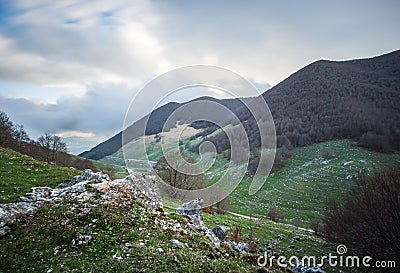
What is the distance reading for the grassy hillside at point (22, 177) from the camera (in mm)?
17906

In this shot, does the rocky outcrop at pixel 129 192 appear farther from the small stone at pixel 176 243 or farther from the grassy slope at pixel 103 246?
the small stone at pixel 176 243

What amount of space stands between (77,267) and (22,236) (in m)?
4.48

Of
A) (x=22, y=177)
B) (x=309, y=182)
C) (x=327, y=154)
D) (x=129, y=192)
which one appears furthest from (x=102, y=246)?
(x=327, y=154)

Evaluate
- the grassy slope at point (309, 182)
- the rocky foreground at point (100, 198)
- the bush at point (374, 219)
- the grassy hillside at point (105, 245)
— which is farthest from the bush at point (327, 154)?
the grassy hillside at point (105, 245)

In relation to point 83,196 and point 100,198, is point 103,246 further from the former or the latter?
point 83,196

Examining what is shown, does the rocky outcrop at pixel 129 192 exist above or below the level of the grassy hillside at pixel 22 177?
below

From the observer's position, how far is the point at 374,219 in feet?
86.3

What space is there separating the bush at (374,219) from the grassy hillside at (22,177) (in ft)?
101

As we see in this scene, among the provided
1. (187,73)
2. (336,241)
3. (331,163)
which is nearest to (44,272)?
(187,73)

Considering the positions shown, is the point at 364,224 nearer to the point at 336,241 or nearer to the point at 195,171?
the point at 336,241

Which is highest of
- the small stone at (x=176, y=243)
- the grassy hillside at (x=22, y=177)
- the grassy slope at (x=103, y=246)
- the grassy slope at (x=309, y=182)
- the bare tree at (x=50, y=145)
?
the bare tree at (x=50, y=145)

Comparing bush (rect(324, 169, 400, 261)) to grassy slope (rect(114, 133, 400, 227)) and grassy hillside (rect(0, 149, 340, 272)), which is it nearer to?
grassy hillside (rect(0, 149, 340, 272))

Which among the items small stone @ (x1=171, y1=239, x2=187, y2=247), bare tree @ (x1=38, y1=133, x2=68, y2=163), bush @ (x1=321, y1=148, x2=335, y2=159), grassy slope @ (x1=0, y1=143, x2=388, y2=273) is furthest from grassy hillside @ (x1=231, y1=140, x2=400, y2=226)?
small stone @ (x1=171, y1=239, x2=187, y2=247)

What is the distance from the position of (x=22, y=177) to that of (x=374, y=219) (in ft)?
114
